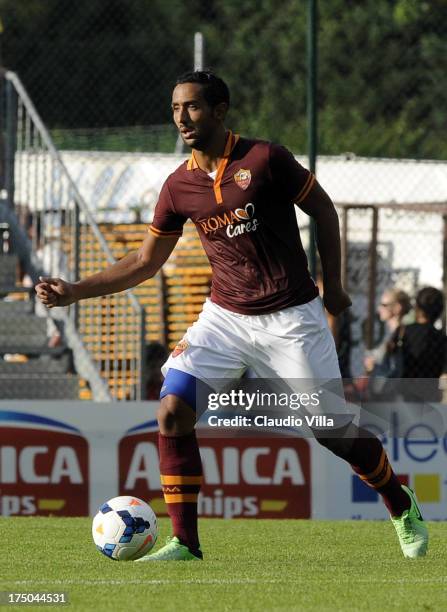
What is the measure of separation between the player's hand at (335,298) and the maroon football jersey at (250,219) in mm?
87

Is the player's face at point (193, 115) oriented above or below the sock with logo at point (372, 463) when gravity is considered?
above

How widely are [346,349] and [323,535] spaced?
3951mm

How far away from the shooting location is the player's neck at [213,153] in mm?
7398

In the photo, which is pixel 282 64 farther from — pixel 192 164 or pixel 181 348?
pixel 181 348

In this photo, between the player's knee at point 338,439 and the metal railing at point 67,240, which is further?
the metal railing at point 67,240

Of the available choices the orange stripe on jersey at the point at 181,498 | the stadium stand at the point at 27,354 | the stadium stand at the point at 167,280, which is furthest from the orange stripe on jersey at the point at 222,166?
the stadium stand at the point at 167,280

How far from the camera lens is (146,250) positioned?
25.7 ft

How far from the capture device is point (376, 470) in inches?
299

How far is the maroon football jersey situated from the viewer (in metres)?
7.32

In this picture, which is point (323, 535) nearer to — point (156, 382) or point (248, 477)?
point (248, 477)

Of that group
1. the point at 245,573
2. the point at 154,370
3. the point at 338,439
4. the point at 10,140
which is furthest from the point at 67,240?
the point at 245,573

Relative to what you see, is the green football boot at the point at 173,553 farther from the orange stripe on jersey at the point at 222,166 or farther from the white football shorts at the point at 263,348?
the orange stripe on jersey at the point at 222,166

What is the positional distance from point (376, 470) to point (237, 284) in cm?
114

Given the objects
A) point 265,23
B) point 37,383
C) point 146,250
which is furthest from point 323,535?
point 265,23
